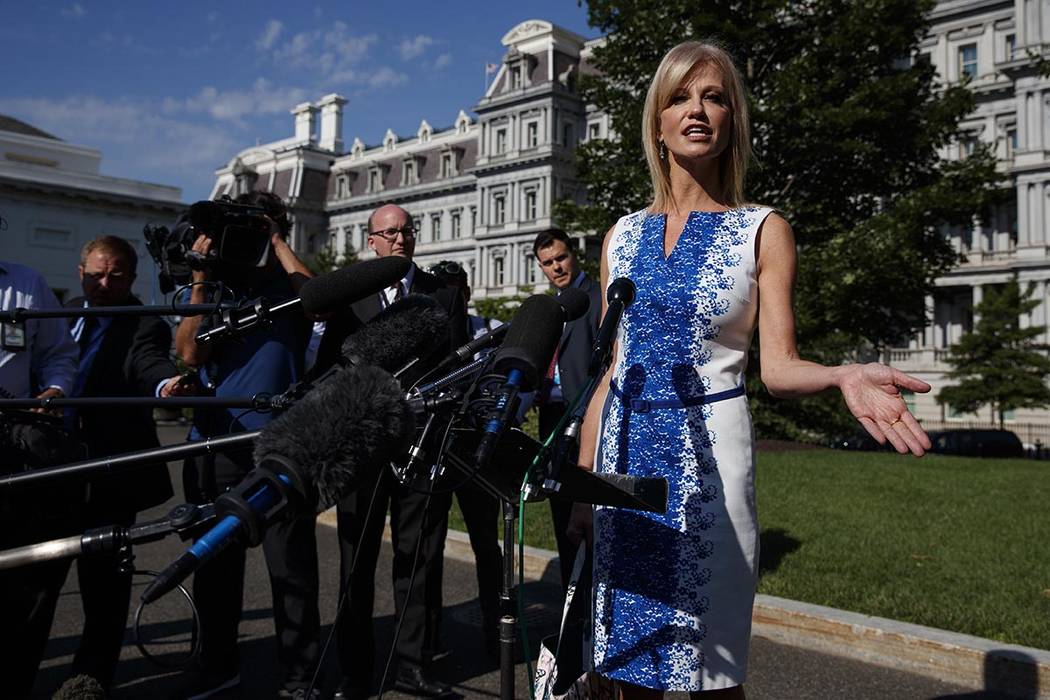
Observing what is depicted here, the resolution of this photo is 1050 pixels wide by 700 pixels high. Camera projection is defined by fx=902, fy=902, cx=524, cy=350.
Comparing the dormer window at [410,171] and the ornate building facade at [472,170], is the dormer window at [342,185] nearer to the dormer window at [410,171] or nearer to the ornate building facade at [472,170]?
the ornate building facade at [472,170]

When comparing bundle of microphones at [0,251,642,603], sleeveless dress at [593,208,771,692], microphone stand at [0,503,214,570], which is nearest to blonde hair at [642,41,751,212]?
sleeveless dress at [593,208,771,692]

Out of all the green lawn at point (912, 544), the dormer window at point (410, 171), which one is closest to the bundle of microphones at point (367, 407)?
the green lawn at point (912, 544)

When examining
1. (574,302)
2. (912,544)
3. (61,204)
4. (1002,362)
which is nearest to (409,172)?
(61,204)

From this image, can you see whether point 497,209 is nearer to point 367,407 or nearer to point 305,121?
point 305,121

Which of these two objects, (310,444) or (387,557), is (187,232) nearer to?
(310,444)

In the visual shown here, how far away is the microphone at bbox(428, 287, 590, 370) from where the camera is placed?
7.46 feet

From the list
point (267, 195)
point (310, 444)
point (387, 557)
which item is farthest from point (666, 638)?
point (387, 557)

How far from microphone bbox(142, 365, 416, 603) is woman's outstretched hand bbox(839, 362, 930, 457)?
0.97 m

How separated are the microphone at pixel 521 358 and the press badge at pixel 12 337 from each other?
2.30 metres

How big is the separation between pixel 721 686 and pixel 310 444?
1.51 m

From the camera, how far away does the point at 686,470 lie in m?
2.55

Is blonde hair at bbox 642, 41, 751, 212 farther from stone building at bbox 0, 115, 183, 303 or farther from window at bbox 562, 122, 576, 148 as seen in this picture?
window at bbox 562, 122, 576, 148

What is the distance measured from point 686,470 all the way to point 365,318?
9.32ft

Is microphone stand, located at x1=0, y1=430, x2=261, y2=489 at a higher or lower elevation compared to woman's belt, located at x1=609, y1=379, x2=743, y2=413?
lower
